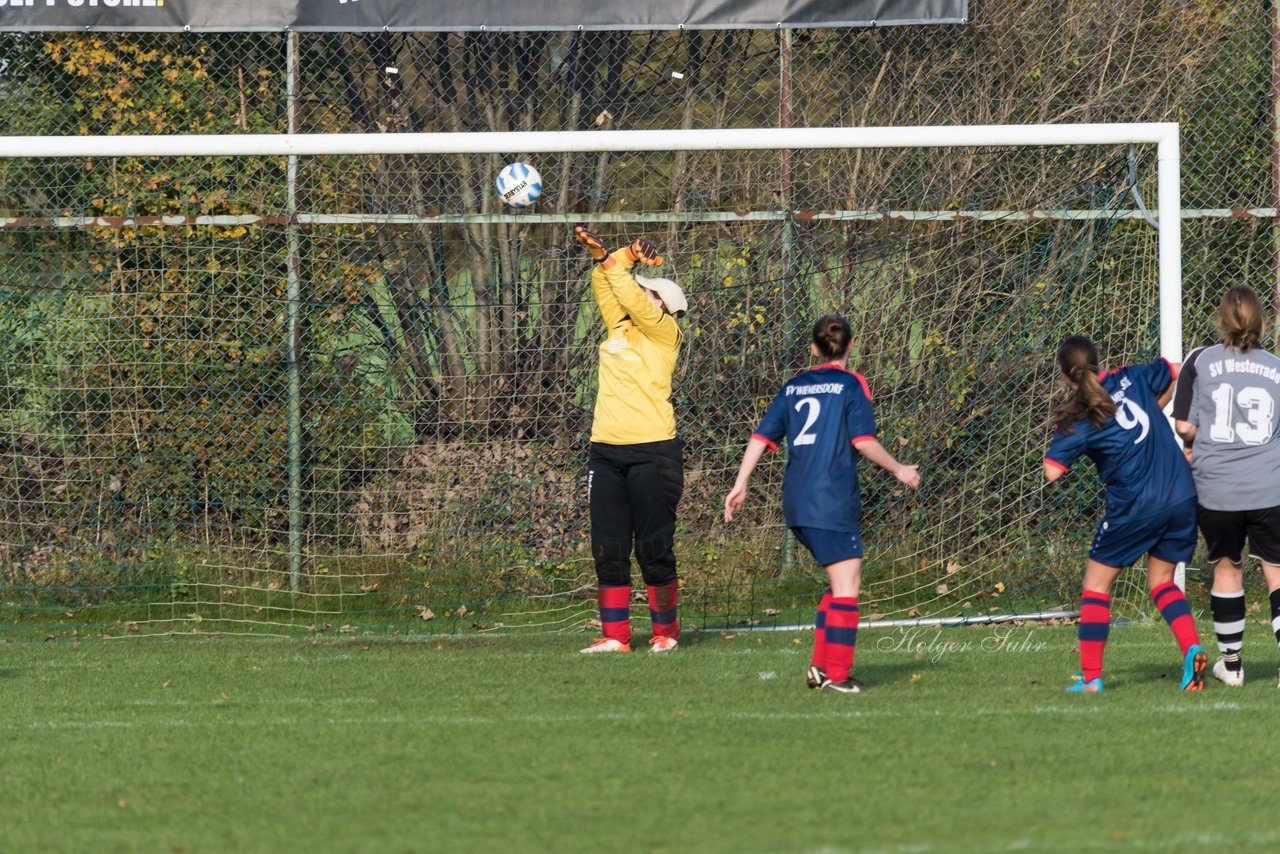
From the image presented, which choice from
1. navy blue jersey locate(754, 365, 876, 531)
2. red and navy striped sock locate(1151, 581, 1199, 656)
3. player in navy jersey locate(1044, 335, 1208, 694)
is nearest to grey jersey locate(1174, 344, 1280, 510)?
player in navy jersey locate(1044, 335, 1208, 694)

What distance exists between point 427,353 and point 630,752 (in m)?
4.55

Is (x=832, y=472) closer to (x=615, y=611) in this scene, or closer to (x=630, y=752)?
(x=630, y=752)

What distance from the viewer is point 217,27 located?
9625mm

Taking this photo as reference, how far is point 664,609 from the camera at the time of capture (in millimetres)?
7812

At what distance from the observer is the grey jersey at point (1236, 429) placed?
6258mm

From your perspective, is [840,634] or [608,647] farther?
[608,647]

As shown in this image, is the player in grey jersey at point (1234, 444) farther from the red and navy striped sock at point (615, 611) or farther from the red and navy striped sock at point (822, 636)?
the red and navy striped sock at point (615, 611)

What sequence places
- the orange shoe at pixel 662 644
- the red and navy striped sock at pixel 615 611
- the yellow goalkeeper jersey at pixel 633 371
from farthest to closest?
the orange shoe at pixel 662 644 → the red and navy striped sock at pixel 615 611 → the yellow goalkeeper jersey at pixel 633 371

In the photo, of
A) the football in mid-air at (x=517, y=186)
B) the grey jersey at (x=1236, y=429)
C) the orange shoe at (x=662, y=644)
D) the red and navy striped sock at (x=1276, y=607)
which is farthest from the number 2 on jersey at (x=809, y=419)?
the football in mid-air at (x=517, y=186)

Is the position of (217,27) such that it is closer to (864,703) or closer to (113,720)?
(113,720)

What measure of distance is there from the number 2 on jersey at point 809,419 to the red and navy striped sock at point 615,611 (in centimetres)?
175

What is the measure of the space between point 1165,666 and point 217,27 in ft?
23.0

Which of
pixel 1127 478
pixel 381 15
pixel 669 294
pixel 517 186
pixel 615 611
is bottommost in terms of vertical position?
pixel 615 611

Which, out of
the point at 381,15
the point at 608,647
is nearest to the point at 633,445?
the point at 608,647
